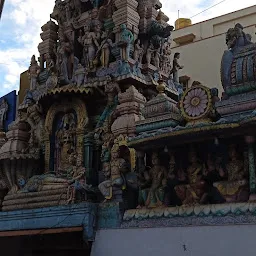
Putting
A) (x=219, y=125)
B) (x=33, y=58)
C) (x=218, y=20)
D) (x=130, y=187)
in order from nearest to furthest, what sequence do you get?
1. (x=219, y=125)
2. (x=130, y=187)
3. (x=33, y=58)
4. (x=218, y=20)

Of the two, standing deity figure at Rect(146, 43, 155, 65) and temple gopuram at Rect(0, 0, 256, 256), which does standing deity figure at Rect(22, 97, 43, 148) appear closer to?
temple gopuram at Rect(0, 0, 256, 256)

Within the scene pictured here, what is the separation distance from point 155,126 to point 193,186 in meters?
1.59

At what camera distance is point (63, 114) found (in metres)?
14.0

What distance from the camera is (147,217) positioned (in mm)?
10281

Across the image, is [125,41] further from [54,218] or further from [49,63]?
[54,218]

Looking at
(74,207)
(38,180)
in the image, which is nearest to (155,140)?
(74,207)

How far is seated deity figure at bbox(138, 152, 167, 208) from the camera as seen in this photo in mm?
10383

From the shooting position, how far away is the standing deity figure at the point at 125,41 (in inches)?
523

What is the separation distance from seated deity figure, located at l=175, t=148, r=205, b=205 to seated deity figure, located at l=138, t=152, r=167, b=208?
1.34 feet

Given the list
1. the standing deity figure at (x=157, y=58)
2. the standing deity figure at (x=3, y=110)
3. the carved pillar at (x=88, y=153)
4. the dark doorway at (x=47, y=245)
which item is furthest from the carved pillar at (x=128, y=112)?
the standing deity figure at (x=3, y=110)

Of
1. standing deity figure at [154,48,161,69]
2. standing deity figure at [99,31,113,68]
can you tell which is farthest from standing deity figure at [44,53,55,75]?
standing deity figure at [154,48,161,69]

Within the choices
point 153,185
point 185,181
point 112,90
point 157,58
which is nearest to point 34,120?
point 112,90

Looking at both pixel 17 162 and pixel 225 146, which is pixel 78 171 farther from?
pixel 225 146

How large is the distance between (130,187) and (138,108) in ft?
6.63
